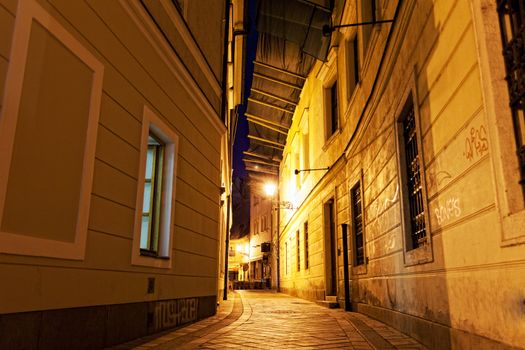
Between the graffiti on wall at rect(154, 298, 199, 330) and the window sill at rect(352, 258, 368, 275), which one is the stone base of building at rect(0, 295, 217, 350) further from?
the window sill at rect(352, 258, 368, 275)

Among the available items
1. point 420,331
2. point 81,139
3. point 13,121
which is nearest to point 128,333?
point 81,139

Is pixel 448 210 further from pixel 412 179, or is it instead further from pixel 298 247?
pixel 298 247

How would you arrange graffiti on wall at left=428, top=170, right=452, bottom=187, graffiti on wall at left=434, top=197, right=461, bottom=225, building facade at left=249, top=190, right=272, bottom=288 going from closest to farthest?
graffiti on wall at left=434, top=197, right=461, bottom=225 → graffiti on wall at left=428, top=170, right=452, bottom=187 → building facade at left=249, top=190, right=272, bottom=288

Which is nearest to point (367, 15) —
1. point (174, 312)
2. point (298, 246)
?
point (174, 312)

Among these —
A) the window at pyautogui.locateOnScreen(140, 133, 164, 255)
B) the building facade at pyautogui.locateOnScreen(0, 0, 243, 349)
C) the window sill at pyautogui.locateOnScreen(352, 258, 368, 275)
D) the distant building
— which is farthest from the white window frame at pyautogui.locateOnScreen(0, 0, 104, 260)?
the window sill at pyautogui.locateOnScreen(352, 258, 368, 275)

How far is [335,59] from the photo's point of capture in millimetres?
12227

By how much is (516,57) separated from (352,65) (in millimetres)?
7907

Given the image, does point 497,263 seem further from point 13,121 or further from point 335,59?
point 335,59

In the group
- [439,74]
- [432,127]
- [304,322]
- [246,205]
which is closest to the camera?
[439,74]

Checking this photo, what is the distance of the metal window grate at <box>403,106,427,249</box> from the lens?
5599mm

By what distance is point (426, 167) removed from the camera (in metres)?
5.00

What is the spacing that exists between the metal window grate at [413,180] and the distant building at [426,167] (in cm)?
2

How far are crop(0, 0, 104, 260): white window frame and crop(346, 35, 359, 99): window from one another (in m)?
7.37

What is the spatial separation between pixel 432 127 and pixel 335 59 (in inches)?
312
